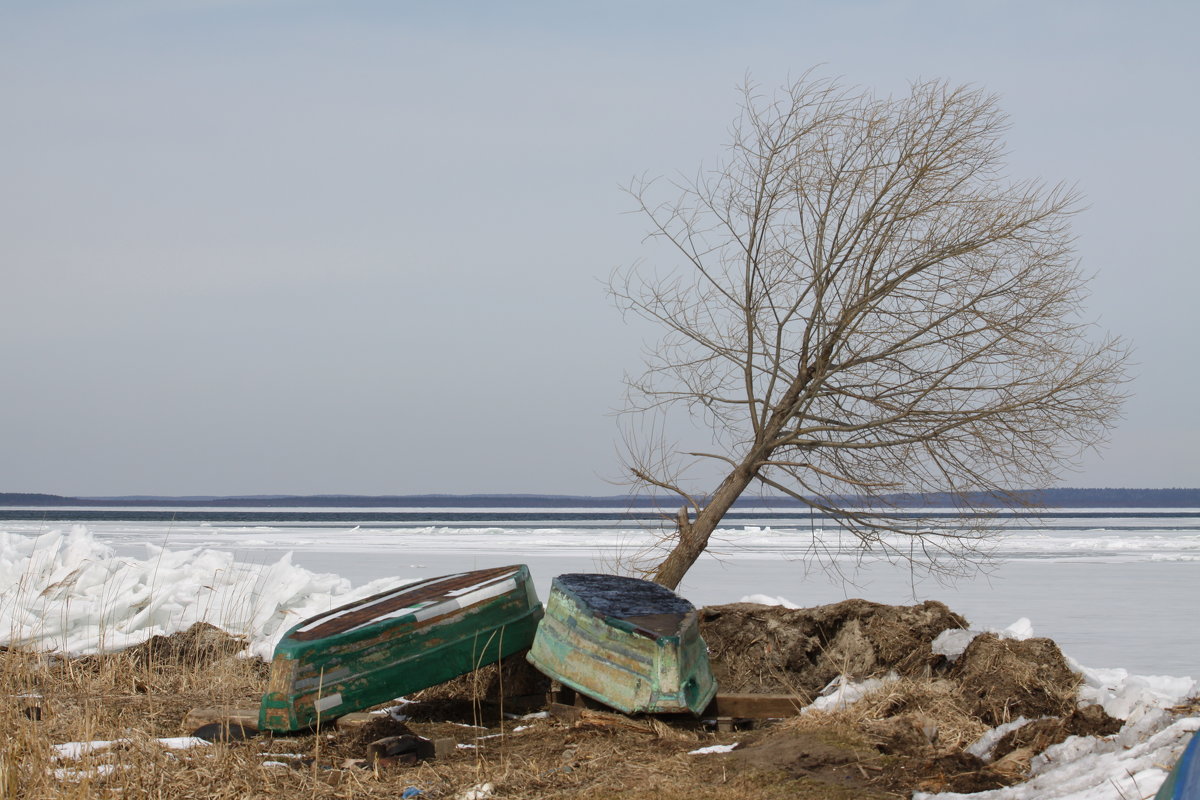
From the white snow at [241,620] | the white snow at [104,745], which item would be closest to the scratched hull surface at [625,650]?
the white snow at [241,620]

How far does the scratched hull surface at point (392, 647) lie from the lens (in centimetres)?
693

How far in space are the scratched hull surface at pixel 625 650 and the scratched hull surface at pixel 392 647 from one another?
0.37m

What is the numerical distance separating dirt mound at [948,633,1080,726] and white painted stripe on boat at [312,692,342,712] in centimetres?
404

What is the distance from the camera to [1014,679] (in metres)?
6.85

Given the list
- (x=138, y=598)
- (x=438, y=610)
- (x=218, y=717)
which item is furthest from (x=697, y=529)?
(x=138, y=598)

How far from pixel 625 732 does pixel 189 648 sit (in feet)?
16.4

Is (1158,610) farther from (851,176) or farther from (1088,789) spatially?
(1088,789)

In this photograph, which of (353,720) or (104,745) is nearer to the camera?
(104,745)

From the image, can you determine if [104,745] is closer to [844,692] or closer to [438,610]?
[438,610]

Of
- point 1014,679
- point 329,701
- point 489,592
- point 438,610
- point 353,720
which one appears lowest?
point 353,720

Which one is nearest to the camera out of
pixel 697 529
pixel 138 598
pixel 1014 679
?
pixel 1014 679

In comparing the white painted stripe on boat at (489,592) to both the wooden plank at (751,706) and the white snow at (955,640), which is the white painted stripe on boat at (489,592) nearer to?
the wooden plank at (751,706)

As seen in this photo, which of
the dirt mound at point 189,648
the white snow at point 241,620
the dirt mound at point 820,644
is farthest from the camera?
the dirt mound at point 189,648

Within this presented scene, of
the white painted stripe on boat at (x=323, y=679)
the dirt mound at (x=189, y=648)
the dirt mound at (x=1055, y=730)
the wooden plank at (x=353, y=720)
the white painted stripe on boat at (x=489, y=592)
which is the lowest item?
the dirt mound at (x=189, y=648)
